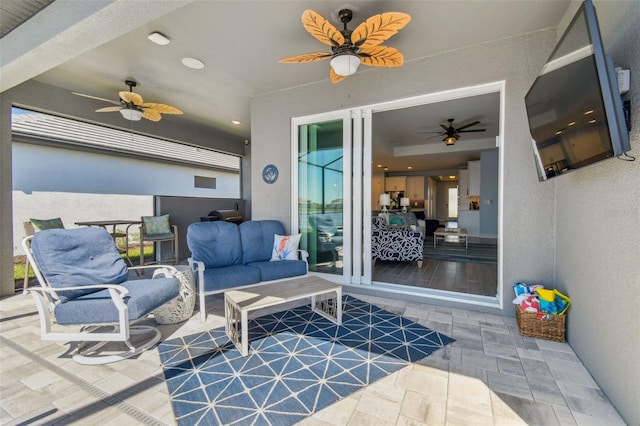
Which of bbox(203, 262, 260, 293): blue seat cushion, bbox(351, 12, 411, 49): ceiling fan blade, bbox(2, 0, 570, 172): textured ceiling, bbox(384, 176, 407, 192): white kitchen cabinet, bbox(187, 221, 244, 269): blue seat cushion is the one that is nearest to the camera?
bbox(351, 12, 411, 49): ceiling fan blade

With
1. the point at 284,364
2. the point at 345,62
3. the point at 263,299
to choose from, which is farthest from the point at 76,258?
the point at 345,62

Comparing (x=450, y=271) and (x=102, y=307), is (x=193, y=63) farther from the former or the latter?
(x=450, y=271)

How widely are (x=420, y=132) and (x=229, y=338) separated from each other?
6121mm

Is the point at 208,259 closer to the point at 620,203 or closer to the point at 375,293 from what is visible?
the point at 375,293

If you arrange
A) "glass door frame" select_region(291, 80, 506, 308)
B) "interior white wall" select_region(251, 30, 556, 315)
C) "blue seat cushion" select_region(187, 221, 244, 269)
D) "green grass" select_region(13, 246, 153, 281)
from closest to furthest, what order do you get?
"interior white wall" select_region(251, 30, 556, 315) → "blue seat cushion" select_region(187, 221, 244, 269) → "glass door frame" select_region(291, 80, 506, 308) → "green grass" select_region(13, 246, 153, 281)

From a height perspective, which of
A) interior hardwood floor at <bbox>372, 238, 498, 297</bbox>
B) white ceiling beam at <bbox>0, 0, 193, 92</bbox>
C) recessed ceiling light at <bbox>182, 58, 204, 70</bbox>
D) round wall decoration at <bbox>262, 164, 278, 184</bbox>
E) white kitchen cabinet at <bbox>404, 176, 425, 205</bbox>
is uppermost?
recessed ceiling light at <bbox>182, 58, 204, 70</bbox>

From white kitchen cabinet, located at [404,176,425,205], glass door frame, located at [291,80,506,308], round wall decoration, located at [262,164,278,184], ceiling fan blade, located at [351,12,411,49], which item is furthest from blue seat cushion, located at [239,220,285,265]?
white kitchen cabinet, located at [404,176,425,205]

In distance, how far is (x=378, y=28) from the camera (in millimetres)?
2023

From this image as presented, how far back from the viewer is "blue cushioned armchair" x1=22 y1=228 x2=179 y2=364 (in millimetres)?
1985

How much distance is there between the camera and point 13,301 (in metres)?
3.36

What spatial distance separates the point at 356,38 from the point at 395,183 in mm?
10410

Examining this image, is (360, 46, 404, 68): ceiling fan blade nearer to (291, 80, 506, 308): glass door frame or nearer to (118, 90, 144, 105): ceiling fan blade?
(291, 80, 506, 308): glass door frame

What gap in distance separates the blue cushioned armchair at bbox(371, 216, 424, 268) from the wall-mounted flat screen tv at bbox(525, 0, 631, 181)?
298 centimetres

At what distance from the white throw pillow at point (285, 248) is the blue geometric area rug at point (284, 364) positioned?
2.85ft
